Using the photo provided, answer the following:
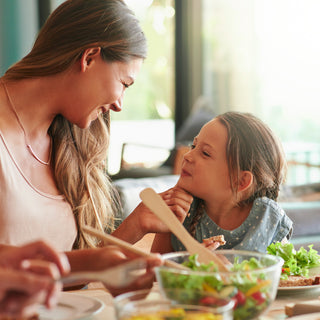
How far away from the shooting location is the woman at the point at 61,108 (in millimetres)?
1549

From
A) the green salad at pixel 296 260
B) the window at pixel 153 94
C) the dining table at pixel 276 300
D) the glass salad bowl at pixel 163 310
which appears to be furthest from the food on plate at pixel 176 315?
the window at pixel 153 94

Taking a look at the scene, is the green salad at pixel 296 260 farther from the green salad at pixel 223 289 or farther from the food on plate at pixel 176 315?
the food on plate at pixel 176 315

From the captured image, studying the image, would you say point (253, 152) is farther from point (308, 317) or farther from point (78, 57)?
point (308, 317)

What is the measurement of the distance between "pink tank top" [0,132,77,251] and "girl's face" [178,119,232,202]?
0.39m

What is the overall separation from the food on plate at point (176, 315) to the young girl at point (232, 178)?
850 millimetres

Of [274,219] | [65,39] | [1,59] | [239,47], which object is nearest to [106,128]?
[65,39]

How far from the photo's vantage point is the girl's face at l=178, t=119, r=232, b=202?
1.66m

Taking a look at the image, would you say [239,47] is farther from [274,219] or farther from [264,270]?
[264,270]

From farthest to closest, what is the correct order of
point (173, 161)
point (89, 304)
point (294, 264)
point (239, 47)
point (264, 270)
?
point (239, 47) < point (173, 161) < point (294, 264) < point (89, 304) < point (264, 270)

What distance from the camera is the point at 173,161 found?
514 centimetres

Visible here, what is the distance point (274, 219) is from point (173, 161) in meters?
3.53

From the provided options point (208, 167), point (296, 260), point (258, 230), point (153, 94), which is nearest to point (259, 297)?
point (296, 260)

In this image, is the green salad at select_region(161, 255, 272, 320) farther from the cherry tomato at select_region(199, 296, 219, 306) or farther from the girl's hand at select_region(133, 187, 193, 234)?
the girl's hand at select_region(133, 187, 193, 234)

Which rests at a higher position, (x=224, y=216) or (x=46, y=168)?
(x=46, y=168)
